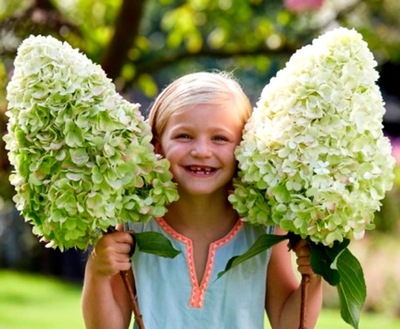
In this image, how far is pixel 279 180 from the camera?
284cm

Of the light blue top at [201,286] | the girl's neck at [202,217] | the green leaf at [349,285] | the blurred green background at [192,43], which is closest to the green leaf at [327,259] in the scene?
the green leaf at [349,285]

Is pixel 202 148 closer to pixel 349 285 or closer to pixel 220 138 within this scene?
pixel 220 138

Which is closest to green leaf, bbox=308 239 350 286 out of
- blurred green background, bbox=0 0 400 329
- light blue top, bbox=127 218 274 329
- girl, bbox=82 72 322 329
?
girl, bbox=82 72 322 329

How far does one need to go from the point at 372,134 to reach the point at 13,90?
38.0 inches

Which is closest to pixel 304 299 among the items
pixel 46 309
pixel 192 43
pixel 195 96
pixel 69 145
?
pixel 195 96

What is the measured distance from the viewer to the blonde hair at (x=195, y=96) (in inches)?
122

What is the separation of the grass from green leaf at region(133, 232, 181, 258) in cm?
486

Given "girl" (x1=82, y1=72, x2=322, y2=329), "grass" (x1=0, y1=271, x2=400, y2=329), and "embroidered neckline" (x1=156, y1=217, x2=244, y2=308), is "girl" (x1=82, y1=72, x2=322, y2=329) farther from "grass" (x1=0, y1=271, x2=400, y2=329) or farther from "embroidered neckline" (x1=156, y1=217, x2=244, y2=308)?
"grass" (x1=0, y1=271, x2=400, y2=329)

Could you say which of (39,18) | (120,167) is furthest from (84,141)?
(39,18)

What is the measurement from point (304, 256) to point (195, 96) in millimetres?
565

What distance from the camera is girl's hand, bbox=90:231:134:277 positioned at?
292 centimetres

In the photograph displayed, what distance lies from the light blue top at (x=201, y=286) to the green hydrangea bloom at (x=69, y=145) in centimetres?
36

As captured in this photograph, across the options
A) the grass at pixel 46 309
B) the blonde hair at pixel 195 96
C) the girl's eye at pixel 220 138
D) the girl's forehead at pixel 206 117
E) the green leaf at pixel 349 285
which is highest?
the grass at pixel 46 309

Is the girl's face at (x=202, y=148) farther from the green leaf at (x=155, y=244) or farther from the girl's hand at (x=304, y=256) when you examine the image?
the girl's hand at (x=304, y=256)
